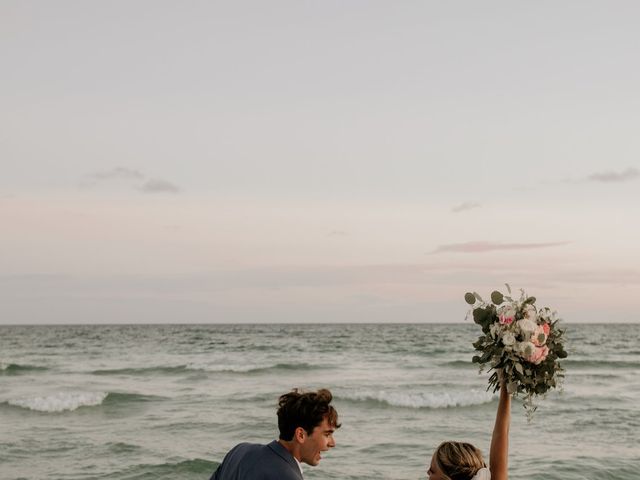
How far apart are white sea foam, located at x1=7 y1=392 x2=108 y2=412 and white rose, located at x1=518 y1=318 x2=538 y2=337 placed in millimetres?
17672

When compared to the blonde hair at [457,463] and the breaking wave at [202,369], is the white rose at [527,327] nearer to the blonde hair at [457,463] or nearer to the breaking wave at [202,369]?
the blonde hair at [457,463]

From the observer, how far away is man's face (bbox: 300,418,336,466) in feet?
11.4

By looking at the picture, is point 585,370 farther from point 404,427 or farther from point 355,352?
point 404,427

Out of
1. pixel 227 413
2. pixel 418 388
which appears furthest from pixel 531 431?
pixel 418 388

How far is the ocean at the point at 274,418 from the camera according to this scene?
1295cm

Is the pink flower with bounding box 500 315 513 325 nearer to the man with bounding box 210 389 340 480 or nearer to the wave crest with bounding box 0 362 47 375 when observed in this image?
the man with bounding box 210 389 340 480

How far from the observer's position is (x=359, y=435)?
15.8m

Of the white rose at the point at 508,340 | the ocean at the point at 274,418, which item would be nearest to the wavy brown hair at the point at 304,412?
the white rose at the point at 508,340

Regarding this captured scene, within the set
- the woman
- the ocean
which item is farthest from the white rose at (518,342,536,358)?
the ocean

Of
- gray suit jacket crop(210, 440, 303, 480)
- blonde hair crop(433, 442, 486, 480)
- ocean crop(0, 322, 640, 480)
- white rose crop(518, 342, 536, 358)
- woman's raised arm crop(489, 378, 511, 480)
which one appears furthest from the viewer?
ocean crop(0, 322, 640, 480)

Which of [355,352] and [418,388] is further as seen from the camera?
[355,352]

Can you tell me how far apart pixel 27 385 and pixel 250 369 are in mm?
9192

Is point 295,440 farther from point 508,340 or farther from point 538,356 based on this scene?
point 538,356

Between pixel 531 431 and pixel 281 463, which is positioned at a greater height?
pixel 281 463
